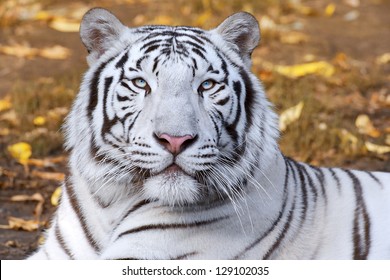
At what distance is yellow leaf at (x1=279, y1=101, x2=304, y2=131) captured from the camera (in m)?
5.40

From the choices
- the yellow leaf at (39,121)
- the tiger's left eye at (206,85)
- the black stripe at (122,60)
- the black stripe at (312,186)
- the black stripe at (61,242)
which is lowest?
the black stripe at (61,242)

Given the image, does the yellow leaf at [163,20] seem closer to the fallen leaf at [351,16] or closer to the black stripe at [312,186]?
the fallen leaf at [351,16]

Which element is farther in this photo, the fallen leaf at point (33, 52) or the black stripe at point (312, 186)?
the fallen leaf at point (33, 52)

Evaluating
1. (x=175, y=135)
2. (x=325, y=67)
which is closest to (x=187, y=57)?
(x=175, y=135)

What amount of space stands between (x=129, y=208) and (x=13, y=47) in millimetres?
4280

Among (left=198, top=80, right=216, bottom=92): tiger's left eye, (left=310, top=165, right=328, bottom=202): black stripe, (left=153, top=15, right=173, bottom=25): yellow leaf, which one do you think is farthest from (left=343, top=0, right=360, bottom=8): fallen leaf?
(left=198, top=80, right=216, bottom=92): tiger's left eye

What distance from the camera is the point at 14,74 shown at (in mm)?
6516

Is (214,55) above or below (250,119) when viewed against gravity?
above

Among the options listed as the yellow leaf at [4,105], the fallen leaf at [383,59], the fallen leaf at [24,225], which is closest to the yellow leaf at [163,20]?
the fallen leaf at [383,59]

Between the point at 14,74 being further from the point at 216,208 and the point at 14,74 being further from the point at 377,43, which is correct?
the point at 216,208

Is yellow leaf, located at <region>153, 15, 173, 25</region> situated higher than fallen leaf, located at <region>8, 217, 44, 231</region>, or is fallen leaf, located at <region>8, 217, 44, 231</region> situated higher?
yellow leaf, located at <region>153, 15, 173, 25</region>

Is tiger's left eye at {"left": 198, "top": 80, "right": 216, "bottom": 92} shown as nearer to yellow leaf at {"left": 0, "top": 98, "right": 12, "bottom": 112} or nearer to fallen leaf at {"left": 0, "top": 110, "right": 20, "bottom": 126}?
fallen leaf at {"left": 0, "top": 110, "right": 20, "bottom": 126}

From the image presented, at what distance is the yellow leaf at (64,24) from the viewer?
24.9 ft

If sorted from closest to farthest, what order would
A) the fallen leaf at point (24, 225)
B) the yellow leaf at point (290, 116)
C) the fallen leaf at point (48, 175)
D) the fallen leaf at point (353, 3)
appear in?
the fallen leaf at point (24, 225) < the fallen leaf at point (48, 175) < the yellow leaf at point (290, 116) < the fallen leaf at point (353, 3)
